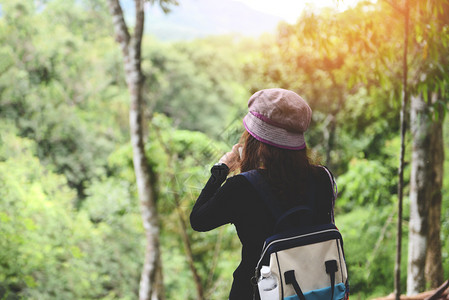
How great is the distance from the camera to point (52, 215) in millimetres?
6664

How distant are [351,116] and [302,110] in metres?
6.87

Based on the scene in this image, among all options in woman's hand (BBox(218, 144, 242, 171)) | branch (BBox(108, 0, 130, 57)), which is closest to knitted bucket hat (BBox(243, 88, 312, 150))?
woman's hand (BBox(218, 144, 242, 171))

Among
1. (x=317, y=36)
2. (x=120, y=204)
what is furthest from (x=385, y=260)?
(x=120, y=204)

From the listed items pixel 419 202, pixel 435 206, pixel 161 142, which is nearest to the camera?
pixel 419 202

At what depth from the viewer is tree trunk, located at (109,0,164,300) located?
4309 mm

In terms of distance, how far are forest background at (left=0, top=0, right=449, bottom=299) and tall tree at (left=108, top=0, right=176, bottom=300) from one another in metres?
0.31

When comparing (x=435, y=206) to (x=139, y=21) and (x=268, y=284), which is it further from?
(x=139, y=21)

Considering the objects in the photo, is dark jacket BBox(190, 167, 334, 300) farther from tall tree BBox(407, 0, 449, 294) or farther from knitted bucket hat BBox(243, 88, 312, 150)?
tall tree BBox(407, 0, 449, 294)

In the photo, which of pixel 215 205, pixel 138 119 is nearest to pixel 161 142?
pixel 138 119

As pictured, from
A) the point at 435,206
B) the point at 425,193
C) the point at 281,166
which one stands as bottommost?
the point at 435,206

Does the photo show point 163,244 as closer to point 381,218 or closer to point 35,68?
point 381,218

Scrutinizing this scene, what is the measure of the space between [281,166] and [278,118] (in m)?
0.13

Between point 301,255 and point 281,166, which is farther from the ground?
point 281,166

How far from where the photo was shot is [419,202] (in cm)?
272
